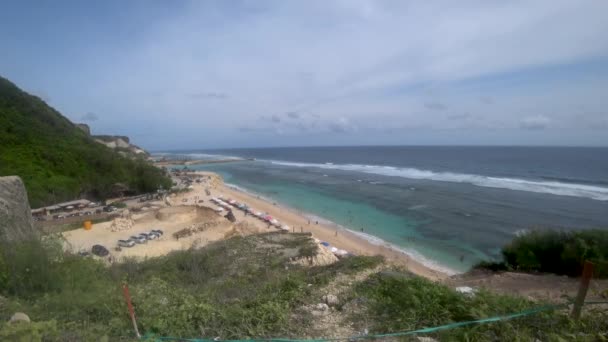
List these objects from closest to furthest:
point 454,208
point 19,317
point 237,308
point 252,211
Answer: point 19,317 → point 237,308 → point 252,211 → point 454,208

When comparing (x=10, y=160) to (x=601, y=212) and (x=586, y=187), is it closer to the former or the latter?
(x=601, y=212)

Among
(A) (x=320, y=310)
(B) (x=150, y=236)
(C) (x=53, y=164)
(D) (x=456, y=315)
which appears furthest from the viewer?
(C) (x=53, y=164)

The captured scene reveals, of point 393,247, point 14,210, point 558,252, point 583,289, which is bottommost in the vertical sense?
point 393,247

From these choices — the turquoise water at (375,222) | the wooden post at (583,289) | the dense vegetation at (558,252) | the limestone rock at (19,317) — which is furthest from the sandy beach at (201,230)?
the limestone rock at (19,317)

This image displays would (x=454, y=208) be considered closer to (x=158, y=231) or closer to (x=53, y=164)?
(x=158, y=231)

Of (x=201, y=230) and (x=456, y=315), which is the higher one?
(x=456, y=315)

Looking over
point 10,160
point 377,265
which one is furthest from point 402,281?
point 10,160

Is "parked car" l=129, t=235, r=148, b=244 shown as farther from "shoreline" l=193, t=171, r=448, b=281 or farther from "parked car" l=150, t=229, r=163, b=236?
"shoreline" l=193, t=171, r=448, b=281

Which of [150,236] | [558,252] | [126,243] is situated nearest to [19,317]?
[558,252]
